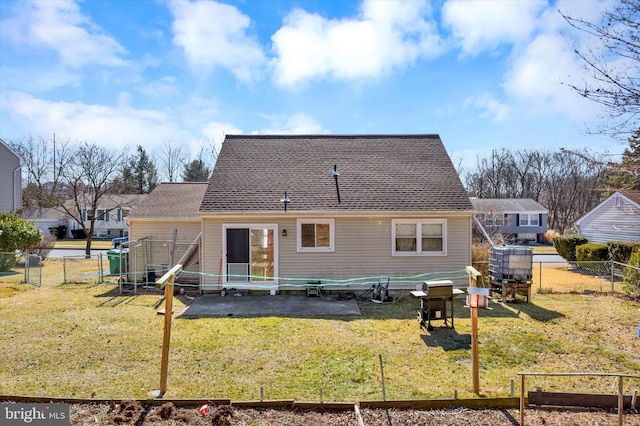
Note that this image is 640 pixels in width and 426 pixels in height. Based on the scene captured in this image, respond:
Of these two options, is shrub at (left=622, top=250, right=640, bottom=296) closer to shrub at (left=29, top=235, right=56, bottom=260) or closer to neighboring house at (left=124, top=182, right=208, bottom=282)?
neighboring house at (left=124, top=182, right=208, bottom=282)

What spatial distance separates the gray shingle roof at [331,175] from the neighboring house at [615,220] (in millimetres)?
13214

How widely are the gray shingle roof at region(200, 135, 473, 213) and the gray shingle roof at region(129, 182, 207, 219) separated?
8.49ft

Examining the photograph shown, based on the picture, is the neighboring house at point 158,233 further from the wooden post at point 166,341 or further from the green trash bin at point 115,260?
the wooden post at point 166,341

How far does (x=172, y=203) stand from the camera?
597 inches

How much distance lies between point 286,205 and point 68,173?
960 inches

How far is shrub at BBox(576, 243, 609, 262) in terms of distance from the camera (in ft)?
60.1

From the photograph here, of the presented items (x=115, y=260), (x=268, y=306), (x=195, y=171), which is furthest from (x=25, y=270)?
(x=195, y=171)

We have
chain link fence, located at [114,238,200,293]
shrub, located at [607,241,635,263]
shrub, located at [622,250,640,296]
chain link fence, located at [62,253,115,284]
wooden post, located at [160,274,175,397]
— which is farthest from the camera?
shrub, located at [607,241,635,263]

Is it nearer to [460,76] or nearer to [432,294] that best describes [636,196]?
[460,76]

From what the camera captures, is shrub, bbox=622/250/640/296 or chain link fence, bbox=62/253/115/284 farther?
chain link fence, bbox=62/253/115/284

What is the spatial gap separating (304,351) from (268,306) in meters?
3.67

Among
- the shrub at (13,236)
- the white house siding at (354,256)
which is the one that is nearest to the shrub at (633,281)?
the white house siding at (354,256)

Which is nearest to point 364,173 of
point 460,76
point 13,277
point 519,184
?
point 460,76

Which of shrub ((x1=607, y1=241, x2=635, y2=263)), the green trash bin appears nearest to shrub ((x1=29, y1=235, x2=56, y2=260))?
the green trash bin
